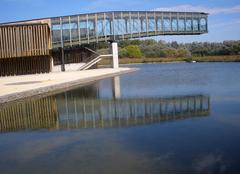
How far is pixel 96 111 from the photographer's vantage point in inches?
595

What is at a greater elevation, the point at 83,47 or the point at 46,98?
the point at 83,47

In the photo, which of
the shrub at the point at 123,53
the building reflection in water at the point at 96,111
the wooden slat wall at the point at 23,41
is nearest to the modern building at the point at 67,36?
the wooden slat wall at the point at 23,41

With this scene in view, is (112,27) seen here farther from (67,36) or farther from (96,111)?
(96,111)

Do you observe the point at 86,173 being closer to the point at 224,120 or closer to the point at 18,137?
the point at 18,137

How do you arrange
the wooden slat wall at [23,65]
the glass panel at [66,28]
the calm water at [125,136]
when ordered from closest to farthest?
1. the calm water at [125,136]
2. the wooden slat wall at [23,65]
3. the glass panel at [66,28]

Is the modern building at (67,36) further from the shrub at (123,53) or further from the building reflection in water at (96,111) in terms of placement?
the shrub at (123,53)

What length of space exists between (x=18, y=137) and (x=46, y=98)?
895 cm

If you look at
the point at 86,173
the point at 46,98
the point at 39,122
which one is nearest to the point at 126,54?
the point at 46,98

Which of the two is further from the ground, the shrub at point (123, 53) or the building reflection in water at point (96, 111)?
the shrub at point (123, 53)

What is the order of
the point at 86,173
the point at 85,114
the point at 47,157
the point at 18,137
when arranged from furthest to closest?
the point at 85,114 → the point at 18,137 → the point at 47,157 → the point at 86,173

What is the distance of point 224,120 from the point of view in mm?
11523

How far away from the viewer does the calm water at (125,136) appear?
7587 mm

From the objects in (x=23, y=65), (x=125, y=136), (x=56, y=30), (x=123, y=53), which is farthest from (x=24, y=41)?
(x=123, y=53)

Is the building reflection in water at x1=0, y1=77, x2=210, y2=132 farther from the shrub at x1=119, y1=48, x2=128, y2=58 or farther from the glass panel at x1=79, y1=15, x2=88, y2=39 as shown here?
the shrub at x1=119, y1=48, x2=128, y2=58
